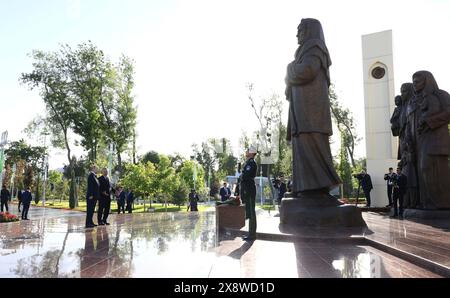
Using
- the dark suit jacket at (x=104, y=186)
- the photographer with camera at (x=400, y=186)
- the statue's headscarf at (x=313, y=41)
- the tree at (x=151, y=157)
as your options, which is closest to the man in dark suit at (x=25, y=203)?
the dark suit jacket at (x=104, y=186)

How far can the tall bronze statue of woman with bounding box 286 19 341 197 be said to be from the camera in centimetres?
846

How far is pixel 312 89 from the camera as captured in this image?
342 inches

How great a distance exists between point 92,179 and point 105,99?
3159cm

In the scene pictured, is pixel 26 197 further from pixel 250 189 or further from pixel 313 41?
pixel 313 41

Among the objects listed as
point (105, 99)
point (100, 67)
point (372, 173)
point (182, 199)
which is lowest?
point (182, 199)

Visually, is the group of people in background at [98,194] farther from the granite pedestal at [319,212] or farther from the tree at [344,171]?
the tree at [344,171]

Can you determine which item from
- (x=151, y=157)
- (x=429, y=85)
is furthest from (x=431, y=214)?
(x=151, y=157)

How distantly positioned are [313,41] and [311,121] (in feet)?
6.67

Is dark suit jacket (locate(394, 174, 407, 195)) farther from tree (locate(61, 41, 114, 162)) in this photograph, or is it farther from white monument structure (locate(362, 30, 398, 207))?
tree (locate(61, 41, 114, 162))

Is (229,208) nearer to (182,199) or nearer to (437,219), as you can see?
(437,219)

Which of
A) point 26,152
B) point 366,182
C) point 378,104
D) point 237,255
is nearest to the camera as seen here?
point 237,255

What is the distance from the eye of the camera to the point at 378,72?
20.1 m
